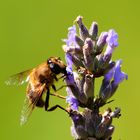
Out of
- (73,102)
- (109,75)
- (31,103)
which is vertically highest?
(31,103)

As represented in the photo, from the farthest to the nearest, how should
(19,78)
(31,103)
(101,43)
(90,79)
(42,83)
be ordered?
(19,78) → (42,83) → (31,103) → (101,43) → (90,79)

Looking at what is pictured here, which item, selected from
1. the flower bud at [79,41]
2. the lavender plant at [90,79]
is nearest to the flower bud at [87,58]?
the lavender plant at [90,79]

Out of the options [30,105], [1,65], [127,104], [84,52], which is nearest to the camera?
[84,52]

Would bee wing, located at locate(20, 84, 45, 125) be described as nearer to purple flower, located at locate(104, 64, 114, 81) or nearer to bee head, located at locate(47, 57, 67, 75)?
bee head, located at locate(47, 57, 67, 75)

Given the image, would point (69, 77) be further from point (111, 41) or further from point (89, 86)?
point (111, 41)

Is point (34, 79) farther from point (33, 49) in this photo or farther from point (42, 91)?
point (33, 49)

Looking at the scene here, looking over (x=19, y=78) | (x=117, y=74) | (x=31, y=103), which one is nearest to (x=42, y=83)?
(x=31, y=103)

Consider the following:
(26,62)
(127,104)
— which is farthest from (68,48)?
(26,62)

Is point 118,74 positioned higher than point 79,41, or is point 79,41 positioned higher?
point 79,41
